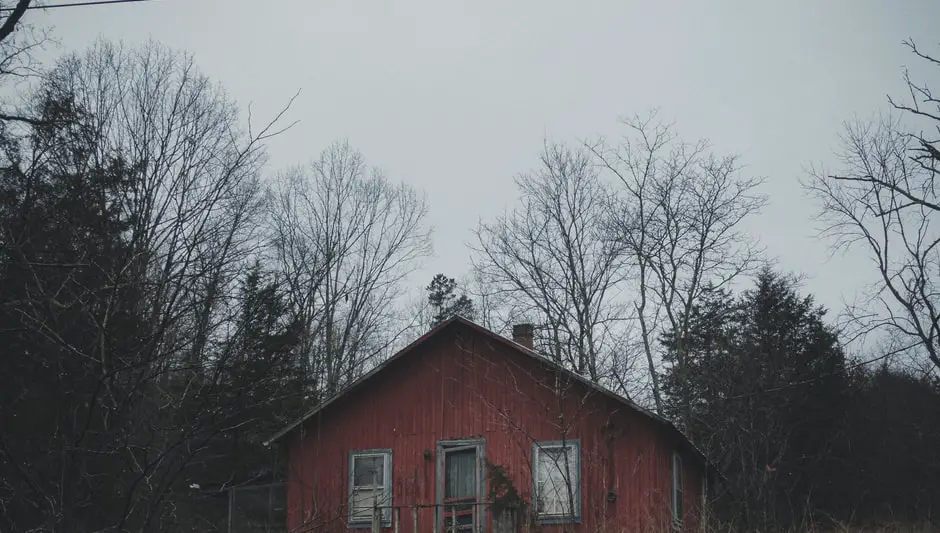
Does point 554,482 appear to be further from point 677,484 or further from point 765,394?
point 765,394

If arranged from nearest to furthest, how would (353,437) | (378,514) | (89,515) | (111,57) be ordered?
(89,515)
(378,514)
(353,437)
(111,57)

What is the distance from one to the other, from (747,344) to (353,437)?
1627cm

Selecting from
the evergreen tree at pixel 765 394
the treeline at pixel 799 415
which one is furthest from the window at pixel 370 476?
the treeline at pixel 799 415

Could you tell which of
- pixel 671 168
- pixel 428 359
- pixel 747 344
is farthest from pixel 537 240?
pixel 428 359

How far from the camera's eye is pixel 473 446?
725 inches

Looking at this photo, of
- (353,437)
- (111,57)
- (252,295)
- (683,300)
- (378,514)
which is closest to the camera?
(252,295)

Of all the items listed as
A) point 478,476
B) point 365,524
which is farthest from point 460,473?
point 365,524

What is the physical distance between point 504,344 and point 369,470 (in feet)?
13.2

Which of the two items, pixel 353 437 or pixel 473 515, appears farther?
pixel 353 437

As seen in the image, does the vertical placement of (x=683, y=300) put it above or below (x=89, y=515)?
above

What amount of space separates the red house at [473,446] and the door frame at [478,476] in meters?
0.02

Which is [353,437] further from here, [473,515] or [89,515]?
[89,515]

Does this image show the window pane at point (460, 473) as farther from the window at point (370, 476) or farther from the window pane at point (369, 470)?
the window pane at point (369, 470)

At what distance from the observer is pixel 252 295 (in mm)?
5074
